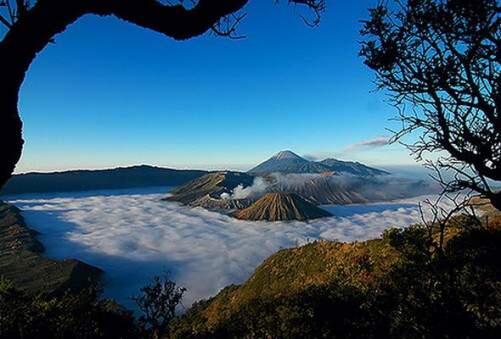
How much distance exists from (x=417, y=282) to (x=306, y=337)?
2.60 meters

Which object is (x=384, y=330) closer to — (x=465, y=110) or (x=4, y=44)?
(x=465, y=110)

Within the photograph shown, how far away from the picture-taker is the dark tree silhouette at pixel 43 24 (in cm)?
280

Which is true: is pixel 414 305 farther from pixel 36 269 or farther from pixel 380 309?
pixel 36 269

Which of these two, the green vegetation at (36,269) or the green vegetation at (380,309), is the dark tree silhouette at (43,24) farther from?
the green vegetation at (36,269)

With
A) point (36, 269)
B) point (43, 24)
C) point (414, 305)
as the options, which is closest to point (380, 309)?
point (414, 305)

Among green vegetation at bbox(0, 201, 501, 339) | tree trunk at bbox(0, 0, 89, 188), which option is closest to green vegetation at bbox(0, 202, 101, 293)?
green vegetation at bbox(0, 201, 501, 339)

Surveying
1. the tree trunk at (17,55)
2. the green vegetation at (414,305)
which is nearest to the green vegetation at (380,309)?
the green vegetation at (414,305)

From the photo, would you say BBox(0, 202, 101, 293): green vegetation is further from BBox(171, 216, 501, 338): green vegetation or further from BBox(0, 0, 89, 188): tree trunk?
BBox(0, 0, 89, 188): tree trunk

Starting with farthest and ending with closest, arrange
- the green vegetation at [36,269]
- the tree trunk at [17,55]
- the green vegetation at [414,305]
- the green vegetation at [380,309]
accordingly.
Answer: the green vegetation at [36,269]
the green vegetation at [380,309]
the green vegetation at [414,305]
the tree trunk at [17,55]

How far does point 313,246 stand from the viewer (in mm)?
37312

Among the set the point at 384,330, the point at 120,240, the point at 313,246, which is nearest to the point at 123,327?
the point at 384,330

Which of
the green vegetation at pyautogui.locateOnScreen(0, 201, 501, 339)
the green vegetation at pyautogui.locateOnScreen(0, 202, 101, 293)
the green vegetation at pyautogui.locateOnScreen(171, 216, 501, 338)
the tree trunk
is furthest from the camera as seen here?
the green vegetation at pyautogui.locateOnScreen(0, 202, 101, 293)

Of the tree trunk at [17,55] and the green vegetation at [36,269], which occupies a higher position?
the tree trunk at [17,55]

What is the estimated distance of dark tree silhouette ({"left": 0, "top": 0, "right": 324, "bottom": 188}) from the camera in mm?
2801
